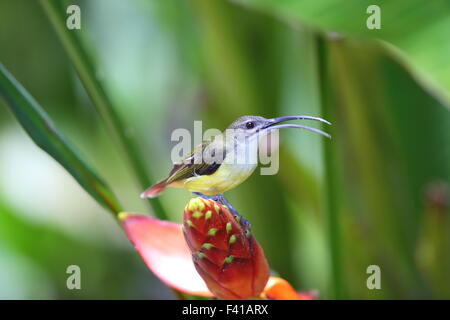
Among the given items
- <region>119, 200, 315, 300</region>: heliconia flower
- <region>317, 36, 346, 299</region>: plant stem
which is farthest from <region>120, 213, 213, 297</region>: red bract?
<region>317, 36, 346, 299</region>: plant stem

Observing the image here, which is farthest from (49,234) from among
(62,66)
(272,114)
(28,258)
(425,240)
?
(425,240)

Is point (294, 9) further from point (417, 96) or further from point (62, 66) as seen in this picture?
point (62, 66)

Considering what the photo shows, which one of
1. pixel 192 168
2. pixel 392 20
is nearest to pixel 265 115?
pixel 392 20

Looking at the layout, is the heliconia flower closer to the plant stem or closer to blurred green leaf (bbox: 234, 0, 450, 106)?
the plant stem

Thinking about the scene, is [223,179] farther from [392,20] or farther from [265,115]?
[265,115]
